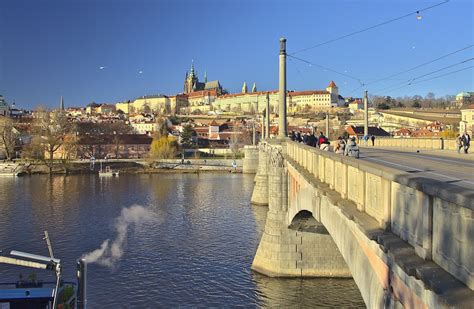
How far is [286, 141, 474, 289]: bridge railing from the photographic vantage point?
4246 millimetres

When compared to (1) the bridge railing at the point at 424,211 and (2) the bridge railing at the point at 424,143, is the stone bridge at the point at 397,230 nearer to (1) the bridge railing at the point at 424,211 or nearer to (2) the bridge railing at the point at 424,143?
(1) the bridge railing at the point at 424,211

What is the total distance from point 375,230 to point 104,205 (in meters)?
45.1

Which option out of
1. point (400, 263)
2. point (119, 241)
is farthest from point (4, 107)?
point (400, 263)

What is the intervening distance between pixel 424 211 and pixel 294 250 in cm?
1854

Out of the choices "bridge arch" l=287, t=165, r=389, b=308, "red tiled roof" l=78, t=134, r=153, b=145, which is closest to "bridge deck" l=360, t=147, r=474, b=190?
"bridge arch" l=287, t=165, r=389, b=308

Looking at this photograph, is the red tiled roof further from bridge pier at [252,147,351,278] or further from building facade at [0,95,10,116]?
bridge pier at [252,147,351,278]

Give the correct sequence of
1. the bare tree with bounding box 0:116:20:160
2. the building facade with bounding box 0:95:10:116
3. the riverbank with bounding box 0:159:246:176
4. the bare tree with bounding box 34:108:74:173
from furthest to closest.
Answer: the building facade with bounding box 0:95:10:116, the bare tree with bounding box 0:116:20:160, the bare tree with bounding box 34:108:74:173, the riverbank with bounding box 0:159:246:176

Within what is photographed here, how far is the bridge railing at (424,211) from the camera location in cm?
425

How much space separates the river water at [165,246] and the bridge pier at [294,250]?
0.46 m

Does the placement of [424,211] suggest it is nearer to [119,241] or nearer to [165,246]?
[165,246]

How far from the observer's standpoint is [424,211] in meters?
5.28

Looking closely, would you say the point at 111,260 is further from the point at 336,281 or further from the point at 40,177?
the point at 40,177

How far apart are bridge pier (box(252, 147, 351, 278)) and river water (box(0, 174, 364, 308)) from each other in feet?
1.51

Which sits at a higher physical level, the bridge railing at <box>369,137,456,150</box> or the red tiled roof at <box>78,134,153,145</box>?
the red tiled roof at <box>78,134,153,145</box>
